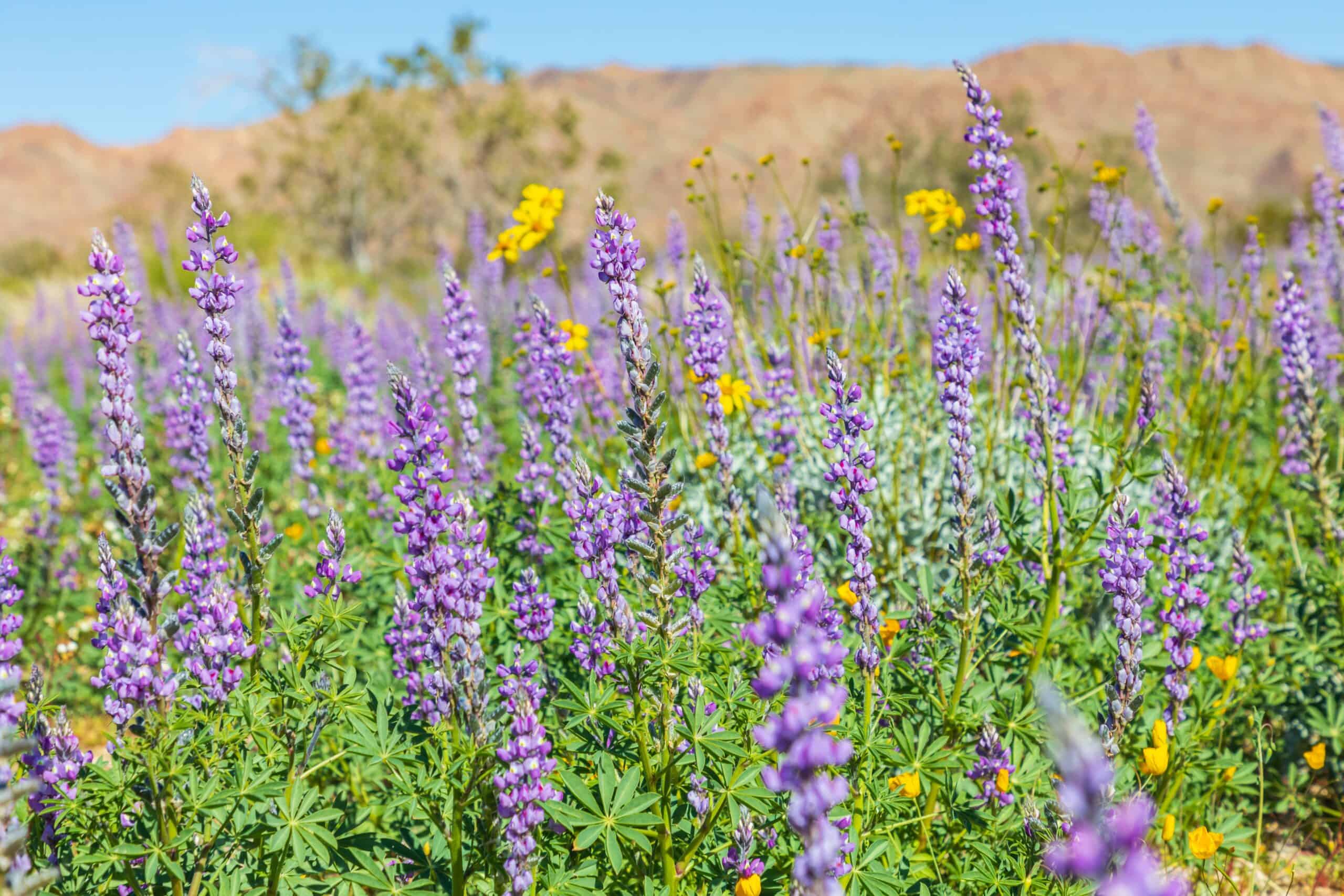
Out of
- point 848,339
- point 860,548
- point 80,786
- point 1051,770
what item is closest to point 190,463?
point 80,786

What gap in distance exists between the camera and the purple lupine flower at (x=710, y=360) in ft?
11.1

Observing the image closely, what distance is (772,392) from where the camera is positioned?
4.61 m

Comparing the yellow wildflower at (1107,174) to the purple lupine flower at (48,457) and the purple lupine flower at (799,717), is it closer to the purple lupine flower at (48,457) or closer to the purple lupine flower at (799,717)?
the purple lupine flower at (799,717)

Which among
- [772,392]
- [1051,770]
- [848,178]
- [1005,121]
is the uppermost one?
[1005,121]

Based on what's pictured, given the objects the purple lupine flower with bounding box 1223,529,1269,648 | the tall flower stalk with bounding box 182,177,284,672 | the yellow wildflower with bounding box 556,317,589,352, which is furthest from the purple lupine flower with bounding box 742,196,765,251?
the tall flower stalk with bounding box 182,177,284,672

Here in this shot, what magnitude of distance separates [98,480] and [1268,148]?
90.8m

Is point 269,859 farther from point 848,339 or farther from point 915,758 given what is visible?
point 848,339

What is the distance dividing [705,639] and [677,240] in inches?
149

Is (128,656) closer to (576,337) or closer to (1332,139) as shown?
(576,337)

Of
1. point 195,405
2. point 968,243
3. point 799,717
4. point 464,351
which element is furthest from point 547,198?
point 799,717

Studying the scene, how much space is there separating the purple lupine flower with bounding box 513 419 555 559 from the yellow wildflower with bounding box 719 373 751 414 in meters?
0.99

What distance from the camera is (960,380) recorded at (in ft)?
9.77

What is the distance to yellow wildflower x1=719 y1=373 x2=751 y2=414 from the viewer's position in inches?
178

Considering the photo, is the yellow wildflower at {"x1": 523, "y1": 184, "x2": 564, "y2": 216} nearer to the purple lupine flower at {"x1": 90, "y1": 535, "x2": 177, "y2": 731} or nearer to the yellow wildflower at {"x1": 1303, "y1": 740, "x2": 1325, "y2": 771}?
the purple lupine flower at {"x1": 90, "y1": 535, "x2": 177, "y2": 731}
